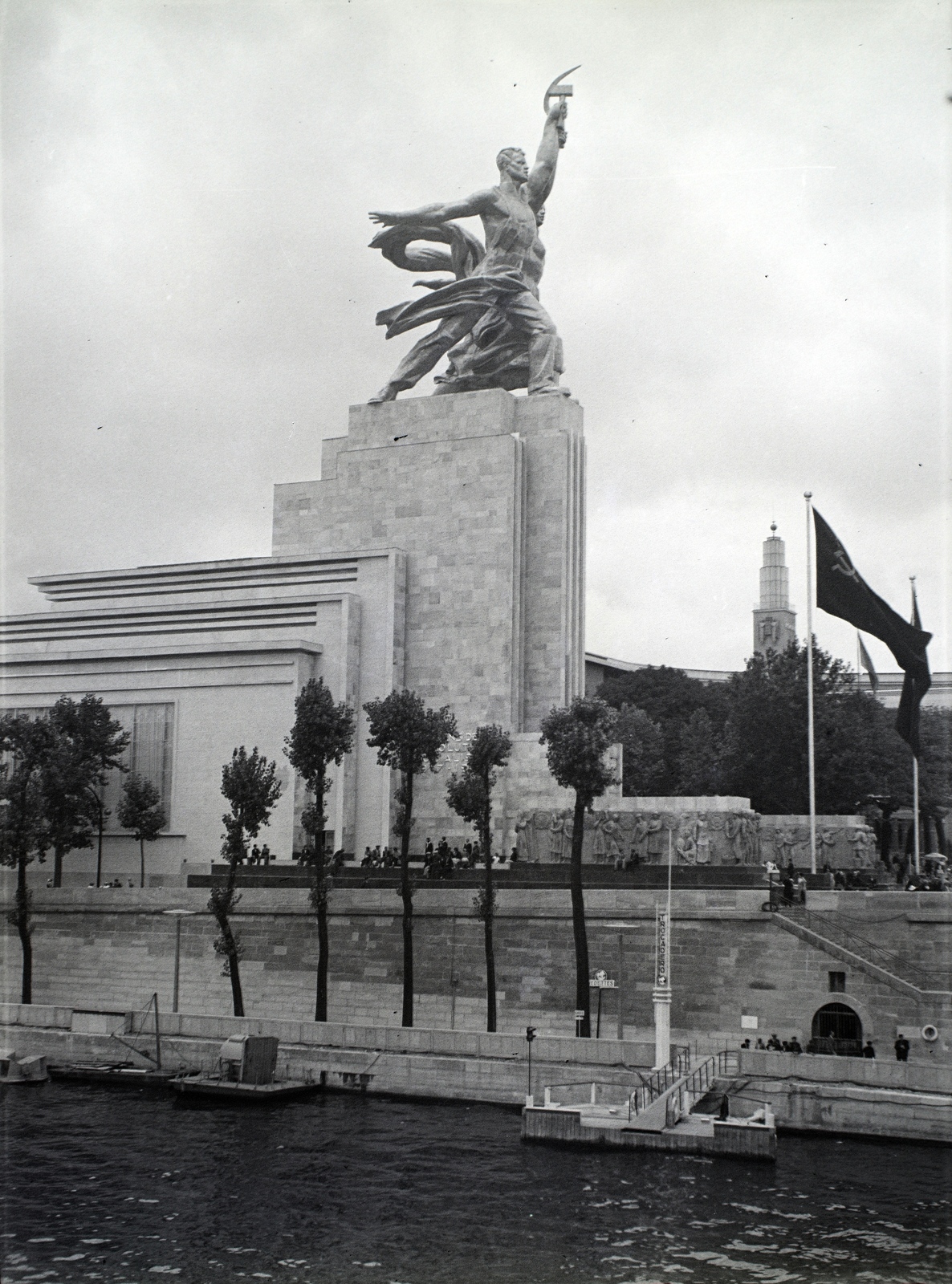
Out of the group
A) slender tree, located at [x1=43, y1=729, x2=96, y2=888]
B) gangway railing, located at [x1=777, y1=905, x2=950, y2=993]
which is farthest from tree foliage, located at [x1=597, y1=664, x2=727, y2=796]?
gangway railing, located at [x1=777, y1=905, x2=950, y2=993]

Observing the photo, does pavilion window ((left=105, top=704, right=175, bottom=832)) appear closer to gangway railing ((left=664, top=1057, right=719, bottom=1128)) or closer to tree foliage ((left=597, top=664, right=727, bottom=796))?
gangway railing ((left=664, top=1057, right=719, bottom=1128))

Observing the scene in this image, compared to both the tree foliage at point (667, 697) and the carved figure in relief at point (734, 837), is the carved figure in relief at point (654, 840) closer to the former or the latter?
the carved figure in relief at point (734, 837)

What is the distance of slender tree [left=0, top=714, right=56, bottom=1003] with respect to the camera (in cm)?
4603

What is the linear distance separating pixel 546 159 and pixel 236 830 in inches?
1247

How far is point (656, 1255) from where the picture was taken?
23.4 metres

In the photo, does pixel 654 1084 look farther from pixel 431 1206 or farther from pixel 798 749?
pixel 798 749

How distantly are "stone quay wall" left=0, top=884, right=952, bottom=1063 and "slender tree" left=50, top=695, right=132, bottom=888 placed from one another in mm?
5228

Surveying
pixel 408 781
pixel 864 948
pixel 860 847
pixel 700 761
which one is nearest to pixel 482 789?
pixel 408 781

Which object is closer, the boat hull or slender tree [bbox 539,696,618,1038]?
the boat hull

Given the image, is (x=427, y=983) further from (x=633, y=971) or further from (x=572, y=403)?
(x=572, y=403)

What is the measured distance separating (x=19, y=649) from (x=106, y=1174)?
35.6 metres

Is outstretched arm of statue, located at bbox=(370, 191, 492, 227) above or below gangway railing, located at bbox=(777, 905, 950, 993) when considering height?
above

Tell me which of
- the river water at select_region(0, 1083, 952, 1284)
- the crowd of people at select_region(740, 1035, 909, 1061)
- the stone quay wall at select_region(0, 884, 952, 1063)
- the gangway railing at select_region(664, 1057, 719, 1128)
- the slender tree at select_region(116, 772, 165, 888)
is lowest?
the river water at select_region(0, 1083, 952, 1284)

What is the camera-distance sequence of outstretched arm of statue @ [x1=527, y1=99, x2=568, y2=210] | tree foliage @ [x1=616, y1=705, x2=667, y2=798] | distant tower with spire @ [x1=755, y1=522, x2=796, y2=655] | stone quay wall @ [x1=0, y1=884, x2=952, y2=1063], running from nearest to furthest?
1. stone quay wall @ [x1=0, y1=884, x2=952, y2=1063]
2. outstretched arm of statue @ [x1=527, y1=99, x2=568, y2=210]
3. tree foliage @ [x1=616, y1=705, x2=667, y2=798]
4. distant tower with spire @ [x1=755, y1=522, x2=796, y2=655]
